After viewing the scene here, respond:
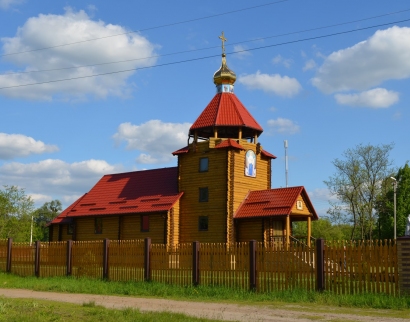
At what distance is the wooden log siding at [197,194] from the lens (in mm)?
31766

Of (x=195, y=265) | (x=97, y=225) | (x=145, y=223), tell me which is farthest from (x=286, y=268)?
(x=97, y=225)

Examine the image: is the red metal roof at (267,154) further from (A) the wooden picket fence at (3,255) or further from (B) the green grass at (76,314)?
(B) the green grass at (76,314)

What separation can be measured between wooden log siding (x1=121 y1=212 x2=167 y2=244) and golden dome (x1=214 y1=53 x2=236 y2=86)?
9.02 m

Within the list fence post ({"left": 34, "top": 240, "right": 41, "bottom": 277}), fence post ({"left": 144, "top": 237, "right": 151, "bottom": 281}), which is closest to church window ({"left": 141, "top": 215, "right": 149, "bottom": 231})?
fence post ({"left": 34, "top": 240, "right": 41, "bottom": 277})

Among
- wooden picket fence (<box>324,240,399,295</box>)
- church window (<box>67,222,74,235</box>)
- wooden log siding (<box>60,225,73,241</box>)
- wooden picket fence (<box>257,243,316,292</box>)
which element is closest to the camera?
wooden picket fence (<box>324,240,399,295</box>)

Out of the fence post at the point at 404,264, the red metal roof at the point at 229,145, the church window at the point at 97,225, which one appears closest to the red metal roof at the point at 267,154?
the red metal roof at the point at 229,145

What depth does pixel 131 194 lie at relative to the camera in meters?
36.6

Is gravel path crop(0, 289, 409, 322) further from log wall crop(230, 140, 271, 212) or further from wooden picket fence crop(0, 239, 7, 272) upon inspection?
log wall crop(230, 140, 271, 212)

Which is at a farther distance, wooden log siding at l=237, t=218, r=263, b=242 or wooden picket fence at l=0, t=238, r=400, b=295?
wooden log siding at l=237, t=218, r=263, b=242

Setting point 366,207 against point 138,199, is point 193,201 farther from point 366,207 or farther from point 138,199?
point 366,207

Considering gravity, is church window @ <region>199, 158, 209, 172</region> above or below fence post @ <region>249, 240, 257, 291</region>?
above

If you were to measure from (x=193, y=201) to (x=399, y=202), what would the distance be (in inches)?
1176

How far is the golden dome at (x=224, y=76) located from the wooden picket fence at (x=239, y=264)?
15.7 m

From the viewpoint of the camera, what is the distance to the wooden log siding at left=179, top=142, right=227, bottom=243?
31.8 metres
